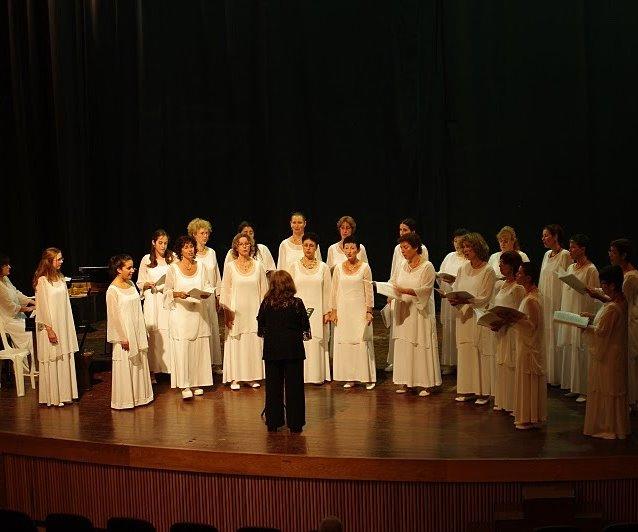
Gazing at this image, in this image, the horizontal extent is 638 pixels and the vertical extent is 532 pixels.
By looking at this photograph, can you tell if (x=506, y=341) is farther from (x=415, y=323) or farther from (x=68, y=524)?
(x=68, y=524)

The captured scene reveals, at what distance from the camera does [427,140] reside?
1281 centimetres

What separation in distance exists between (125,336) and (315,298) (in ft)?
6.20

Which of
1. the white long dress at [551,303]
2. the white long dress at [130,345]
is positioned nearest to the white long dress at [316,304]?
the white long dress at [130,345]

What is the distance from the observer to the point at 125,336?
8.24 m

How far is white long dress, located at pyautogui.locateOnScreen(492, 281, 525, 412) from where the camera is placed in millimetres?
7523

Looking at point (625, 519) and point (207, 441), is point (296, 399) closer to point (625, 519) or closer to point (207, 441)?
point (207, 441)

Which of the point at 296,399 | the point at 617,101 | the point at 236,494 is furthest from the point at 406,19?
the point at 236,494

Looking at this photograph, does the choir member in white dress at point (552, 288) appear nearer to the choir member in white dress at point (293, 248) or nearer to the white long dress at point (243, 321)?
the choir member in white dress at point (293, 248)

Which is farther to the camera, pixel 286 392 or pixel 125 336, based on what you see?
pixel 125 336

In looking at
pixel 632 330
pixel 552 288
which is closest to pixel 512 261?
pixel 632 330

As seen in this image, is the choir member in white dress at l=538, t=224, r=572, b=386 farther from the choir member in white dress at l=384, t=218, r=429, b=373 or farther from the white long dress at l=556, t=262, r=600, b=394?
the choir member in white dress at l=384, t=218, r=429, b=373

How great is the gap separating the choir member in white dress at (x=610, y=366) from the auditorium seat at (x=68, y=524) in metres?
3.94

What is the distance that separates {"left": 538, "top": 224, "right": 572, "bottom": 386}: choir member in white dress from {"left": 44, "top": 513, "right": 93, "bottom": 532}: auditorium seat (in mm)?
5075

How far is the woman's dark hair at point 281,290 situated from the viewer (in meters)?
7.22
